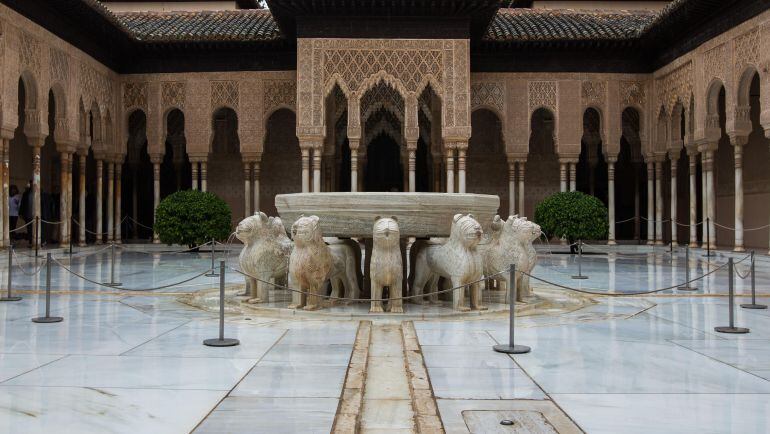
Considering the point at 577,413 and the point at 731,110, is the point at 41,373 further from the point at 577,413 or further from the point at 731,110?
the point at 731,110

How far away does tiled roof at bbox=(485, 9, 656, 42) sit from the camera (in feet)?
63.2

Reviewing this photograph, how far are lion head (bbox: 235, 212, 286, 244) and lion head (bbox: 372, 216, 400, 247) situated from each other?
1.24 meters

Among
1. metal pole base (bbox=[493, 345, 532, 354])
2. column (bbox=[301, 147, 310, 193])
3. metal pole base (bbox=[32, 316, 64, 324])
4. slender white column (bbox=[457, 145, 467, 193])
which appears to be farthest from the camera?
slender white column (bbox=[457, 145, 467, 193])

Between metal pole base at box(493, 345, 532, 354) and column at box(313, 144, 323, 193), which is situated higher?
column at box(313, 144, 323, 193)

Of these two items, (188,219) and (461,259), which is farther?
(188,219)

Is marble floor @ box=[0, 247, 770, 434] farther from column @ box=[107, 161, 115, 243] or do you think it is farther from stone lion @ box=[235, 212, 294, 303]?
column @ box=[107, 161, 115, 243]

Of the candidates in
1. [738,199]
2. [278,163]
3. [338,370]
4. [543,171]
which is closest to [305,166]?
[278,163]

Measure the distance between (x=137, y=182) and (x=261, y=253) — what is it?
1833 centimetres

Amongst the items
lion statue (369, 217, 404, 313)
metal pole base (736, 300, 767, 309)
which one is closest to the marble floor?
metal pole base (736, 300, 767, 309)

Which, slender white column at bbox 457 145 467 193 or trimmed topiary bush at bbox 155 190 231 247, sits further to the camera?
slender white column at bbox 457 145 467 193

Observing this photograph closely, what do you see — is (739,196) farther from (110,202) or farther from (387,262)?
(110,202)

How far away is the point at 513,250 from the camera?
676 centimetres

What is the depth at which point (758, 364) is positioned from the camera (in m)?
4.09

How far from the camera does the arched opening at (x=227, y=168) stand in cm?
2325
